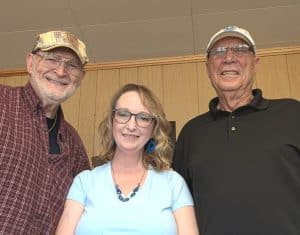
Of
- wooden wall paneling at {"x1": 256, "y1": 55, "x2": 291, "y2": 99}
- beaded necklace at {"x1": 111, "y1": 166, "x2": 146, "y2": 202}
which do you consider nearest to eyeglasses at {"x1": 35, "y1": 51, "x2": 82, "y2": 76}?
beaded necklace at {"x1": 111, "y1": 166, "x2": 146, "y2": 202}

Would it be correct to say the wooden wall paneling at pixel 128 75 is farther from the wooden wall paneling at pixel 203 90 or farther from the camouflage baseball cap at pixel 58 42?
the camouflage baseball cap at pixel 58 42

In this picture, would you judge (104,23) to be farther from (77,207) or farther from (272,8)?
(77,207)

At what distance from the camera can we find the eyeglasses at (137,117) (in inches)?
56.1

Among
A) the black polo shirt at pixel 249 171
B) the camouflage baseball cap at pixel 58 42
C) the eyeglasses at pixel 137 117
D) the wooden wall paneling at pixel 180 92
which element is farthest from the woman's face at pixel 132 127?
the wooden wall paneling at pixel 180 92

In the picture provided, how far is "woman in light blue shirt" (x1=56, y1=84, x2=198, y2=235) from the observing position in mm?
1279

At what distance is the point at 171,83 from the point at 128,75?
321 mm

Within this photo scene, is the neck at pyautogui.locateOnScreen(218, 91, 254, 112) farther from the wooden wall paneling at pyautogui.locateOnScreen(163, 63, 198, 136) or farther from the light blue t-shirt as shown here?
the wooden wall paneling at pyautogui.locateOnScreen(163, 63, 198, 136)

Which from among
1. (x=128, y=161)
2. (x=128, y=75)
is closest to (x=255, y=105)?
(x=128, y=161)

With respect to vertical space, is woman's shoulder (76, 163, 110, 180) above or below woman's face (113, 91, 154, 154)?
below

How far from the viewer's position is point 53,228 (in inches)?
54.5

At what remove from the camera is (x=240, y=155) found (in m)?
1.40

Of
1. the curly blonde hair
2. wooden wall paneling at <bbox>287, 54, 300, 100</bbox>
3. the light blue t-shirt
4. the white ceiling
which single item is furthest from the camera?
wooden wall paneling at <bbox>287, 54, 300, 100</bbox>

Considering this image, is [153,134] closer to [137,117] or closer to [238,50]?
[137,117]

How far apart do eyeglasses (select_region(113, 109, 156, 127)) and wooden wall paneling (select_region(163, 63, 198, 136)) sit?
1.32m
